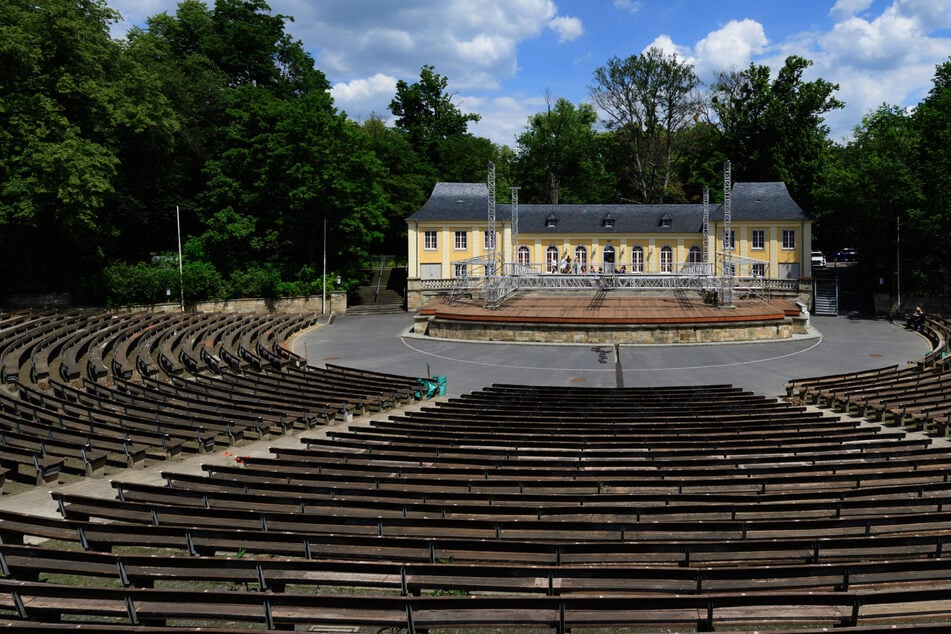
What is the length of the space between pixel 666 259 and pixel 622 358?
2865 centimetres

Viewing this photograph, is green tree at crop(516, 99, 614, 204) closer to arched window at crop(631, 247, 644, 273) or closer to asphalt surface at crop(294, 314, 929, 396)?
arched window at crop(631, 247, 644, 273)

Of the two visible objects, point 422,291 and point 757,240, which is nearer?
point 422,291

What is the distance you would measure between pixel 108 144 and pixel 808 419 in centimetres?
4320

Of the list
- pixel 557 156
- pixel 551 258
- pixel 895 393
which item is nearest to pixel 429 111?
pixel 557 156

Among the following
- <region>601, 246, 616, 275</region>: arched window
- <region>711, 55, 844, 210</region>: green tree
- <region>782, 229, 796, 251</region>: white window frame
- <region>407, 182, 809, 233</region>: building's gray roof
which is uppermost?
<region>711, 55, 844, 210</region>: green tree

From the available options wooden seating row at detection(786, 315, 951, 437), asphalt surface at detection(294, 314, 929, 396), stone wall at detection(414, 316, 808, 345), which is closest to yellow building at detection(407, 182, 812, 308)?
asphalt surface at detection(294, 314, 929, 396)

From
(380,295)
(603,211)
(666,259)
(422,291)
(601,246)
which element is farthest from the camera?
(603,211)

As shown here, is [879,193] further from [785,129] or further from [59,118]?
[59,118]

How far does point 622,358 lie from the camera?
2989 cm

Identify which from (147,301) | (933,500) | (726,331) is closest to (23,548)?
(933,500)

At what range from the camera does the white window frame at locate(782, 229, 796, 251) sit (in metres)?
52.1

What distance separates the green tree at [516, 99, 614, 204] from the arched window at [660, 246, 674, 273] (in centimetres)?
2247

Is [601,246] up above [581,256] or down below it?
above

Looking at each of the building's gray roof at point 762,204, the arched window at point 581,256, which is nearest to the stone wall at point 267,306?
the arched window at point 581,256
